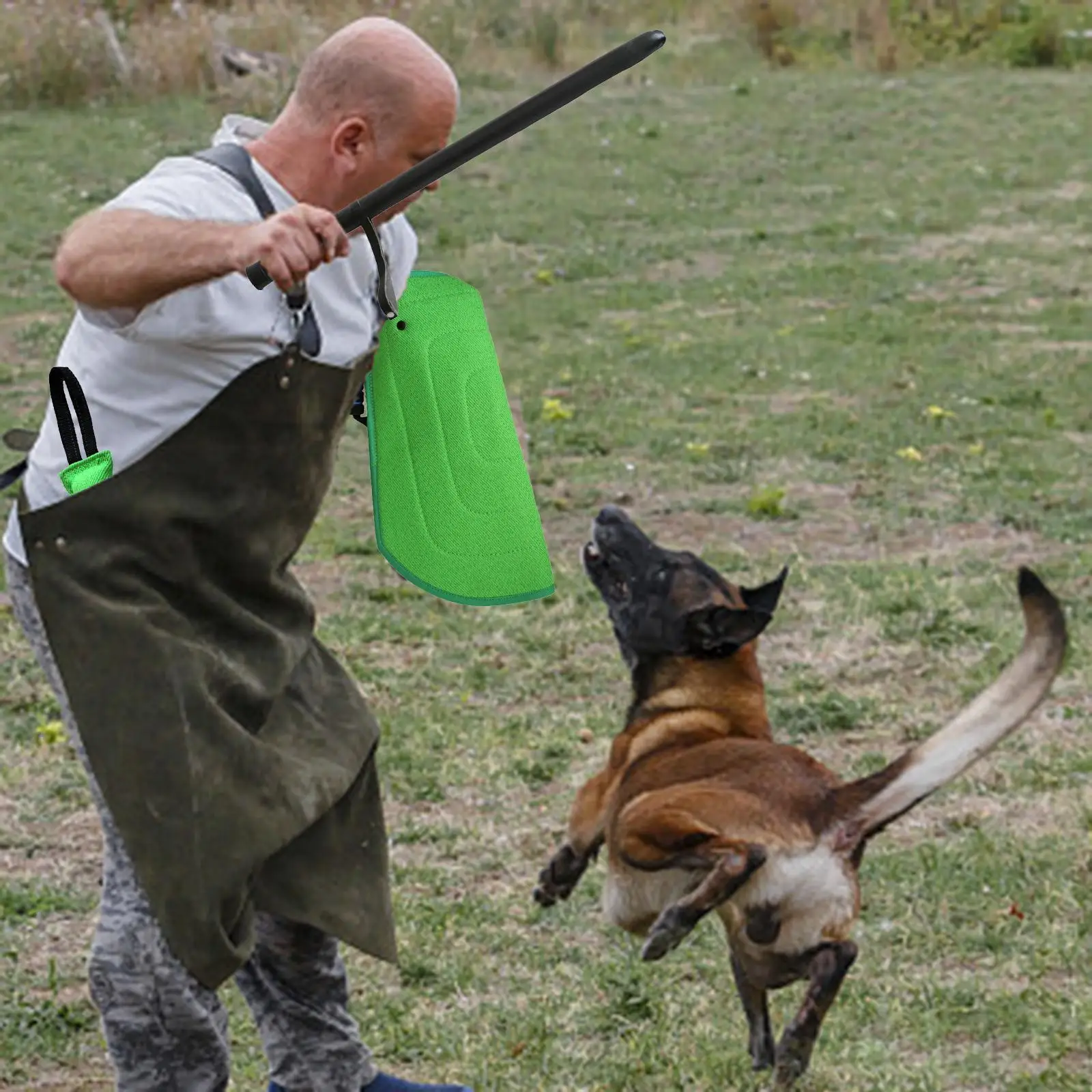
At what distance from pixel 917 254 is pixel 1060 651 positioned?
A: 10.4 meters

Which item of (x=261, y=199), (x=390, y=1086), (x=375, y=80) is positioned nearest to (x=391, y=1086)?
(x=390, y=1086)

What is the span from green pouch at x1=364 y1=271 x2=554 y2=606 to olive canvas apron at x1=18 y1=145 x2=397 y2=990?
26cm

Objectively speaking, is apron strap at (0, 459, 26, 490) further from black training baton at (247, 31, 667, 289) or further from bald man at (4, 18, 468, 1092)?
black training baton at (247, 31, 667, 289)

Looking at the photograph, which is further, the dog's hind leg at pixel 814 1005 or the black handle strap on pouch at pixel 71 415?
the dog's hind leg at pixel 814 1005

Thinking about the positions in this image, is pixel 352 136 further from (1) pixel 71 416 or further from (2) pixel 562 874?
(2) pixel 562 874

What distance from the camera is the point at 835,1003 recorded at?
446 centimetres

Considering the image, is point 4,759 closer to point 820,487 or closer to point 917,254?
point 820,487

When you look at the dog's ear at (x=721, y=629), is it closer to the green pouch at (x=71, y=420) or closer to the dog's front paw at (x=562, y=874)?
the dog's front paw at (x=562, y=874)

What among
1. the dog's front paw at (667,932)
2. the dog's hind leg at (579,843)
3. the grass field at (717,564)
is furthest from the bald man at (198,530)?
the grass field at (717,564)

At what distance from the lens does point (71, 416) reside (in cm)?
315

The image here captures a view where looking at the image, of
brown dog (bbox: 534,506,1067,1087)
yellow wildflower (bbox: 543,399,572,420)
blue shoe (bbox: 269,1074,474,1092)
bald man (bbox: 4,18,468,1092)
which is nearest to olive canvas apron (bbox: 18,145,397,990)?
bald man (bbox: 4,18,468,1092)

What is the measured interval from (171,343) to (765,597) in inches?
68.7

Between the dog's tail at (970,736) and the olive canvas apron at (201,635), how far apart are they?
1.01 m

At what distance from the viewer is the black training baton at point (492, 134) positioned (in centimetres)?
276
